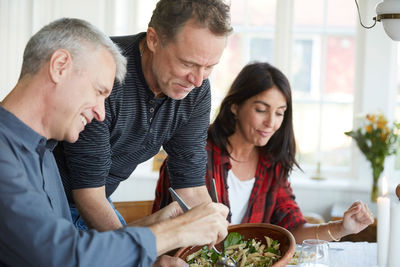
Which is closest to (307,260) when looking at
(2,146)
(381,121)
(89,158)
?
(89,158)

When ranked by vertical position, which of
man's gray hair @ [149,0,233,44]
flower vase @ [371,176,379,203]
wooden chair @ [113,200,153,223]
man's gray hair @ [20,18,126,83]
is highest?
man's gray hair @ [149,0,233,44]

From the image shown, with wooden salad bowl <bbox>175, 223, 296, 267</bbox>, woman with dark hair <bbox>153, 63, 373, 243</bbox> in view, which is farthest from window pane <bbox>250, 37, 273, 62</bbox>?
wooden salad bowl <bbox>175, 223, 296, 267</bbox>

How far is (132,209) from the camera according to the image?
8.23 ft

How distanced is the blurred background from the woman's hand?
241cm

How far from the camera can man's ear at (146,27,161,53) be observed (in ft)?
5.56

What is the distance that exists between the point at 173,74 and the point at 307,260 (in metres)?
0.64

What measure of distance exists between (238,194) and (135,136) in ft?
2.89

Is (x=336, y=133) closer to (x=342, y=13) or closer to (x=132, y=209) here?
(x=342, y=13)

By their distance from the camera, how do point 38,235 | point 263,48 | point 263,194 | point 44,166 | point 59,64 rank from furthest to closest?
point 263,48 → point 263,194 → point 44,166 → point 59,64 → point 38,235

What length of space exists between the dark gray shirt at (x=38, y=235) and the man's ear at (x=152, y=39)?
540 mm

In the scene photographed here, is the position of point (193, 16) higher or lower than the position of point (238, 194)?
higher

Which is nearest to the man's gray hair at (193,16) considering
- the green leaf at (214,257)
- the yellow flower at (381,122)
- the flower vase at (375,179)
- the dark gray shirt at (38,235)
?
the dark gray shirt at (38,235)

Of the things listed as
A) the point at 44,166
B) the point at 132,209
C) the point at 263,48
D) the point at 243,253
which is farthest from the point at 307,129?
the point at 44,166

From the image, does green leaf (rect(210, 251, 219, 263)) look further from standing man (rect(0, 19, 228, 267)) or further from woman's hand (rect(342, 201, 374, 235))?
woman's hand (rect(342, 201, 374, 235))
